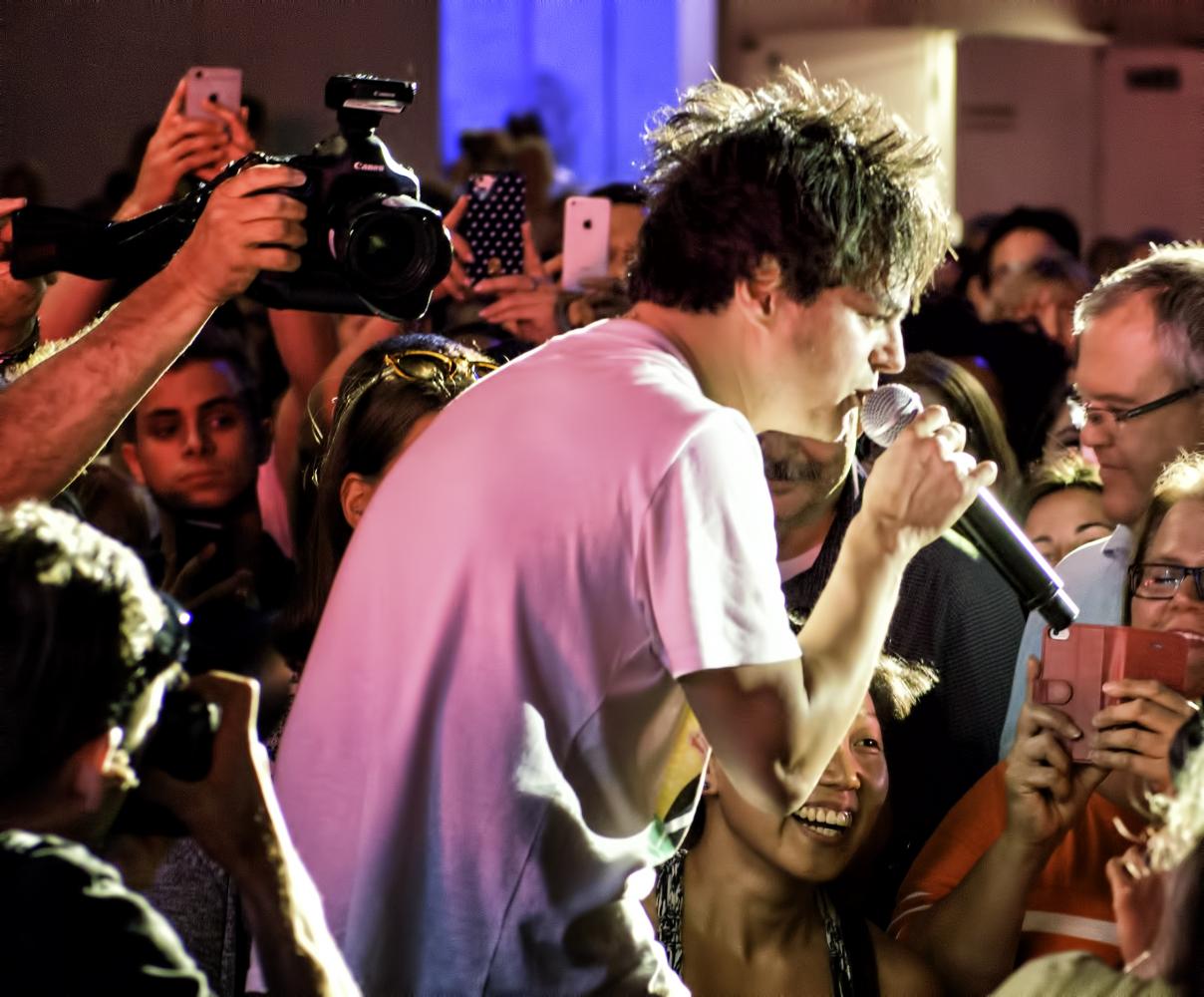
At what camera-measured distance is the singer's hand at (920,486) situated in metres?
1.69

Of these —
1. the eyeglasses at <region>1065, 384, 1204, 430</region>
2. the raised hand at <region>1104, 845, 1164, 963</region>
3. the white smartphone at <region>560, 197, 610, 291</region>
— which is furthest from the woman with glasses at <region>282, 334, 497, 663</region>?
the raised hand at <region>1104, 845, 1164, 963</region>

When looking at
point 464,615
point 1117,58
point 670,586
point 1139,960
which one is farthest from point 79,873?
point 1117,58

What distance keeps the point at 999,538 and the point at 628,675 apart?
23.6 inches

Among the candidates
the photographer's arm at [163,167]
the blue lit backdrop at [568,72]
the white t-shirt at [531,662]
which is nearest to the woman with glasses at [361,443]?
the photographer's arm at [163,167]

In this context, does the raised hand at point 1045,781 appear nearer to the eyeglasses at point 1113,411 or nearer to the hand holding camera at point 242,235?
the eyeglasses at point 1113,411

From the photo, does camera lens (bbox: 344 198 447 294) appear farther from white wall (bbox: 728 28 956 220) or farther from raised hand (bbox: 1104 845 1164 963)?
white wall (bbox: 728 28 956 220)

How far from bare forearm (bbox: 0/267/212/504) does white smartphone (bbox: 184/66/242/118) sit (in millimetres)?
1332

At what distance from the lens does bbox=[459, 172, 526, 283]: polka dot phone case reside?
3.54 metres

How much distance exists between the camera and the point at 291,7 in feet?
16.6

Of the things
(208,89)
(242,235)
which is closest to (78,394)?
(242,235)

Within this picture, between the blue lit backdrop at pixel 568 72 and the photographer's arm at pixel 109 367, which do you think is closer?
the photographer's arm at pixel 109 367

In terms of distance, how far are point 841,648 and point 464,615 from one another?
1.20 ft

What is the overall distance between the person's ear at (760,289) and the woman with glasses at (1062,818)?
78 cm

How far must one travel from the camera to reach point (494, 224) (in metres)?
3.55
